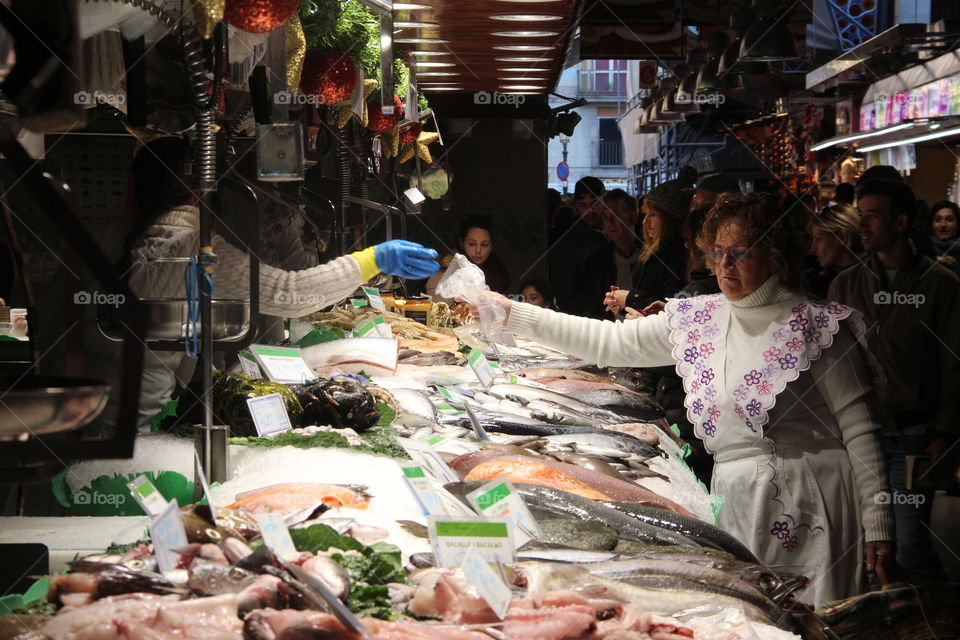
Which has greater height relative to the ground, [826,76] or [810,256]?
[826,76]

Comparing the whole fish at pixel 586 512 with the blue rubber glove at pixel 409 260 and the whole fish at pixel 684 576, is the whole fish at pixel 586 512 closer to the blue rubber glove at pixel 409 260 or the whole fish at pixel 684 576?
the whole fish at pixel 684 576

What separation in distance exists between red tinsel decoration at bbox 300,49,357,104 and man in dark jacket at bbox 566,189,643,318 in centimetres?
381

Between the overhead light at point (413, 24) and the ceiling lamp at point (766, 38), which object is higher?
the ceiling lamp at point (766, 38)

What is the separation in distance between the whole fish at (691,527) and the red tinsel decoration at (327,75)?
2487 mm

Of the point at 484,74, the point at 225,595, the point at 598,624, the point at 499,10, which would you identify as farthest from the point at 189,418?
the point at 484,74

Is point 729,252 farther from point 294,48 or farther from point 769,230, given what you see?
point 294,48

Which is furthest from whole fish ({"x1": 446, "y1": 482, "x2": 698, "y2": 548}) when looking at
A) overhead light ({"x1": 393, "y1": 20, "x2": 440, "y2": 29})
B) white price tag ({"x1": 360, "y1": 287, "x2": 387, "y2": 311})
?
white price tag ({"x1": 360, "y1": 287, "x2": 387, "y2": 311})

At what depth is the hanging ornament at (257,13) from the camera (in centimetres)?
257

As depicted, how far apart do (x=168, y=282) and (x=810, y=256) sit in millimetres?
4823

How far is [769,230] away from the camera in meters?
3.10

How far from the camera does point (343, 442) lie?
3.00 meters

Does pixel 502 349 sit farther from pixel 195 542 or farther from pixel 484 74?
pixel 195 542

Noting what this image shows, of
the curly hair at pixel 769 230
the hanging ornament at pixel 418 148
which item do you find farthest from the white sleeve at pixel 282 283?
the hanging ornament at pixel 418 148

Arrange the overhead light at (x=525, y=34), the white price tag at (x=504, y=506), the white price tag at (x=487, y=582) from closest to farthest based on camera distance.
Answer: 1. the white price tag at (x=487, y=582)
2. the white price tag at (x=504, y=506)
3. the overhead light at (x=525, y=34)
